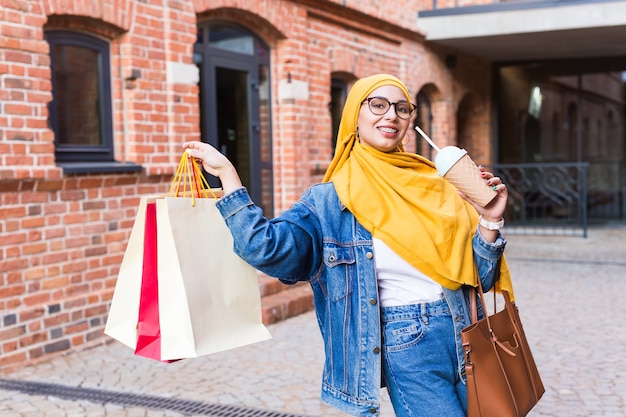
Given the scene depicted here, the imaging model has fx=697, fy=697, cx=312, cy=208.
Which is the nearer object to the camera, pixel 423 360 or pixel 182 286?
pixel 182 286

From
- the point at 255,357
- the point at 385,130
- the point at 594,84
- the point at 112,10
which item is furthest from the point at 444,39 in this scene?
the point at 385,130

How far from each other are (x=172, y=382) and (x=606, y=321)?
12.7ft

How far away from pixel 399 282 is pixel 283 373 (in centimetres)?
289

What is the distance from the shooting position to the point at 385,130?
2.16 meters

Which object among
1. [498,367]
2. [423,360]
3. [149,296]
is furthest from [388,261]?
[149,296]

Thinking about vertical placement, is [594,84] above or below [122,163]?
above

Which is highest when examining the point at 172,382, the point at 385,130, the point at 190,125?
the point at 190,125

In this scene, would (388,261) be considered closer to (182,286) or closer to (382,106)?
(382,106)

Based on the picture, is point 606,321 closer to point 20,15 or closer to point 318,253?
point 318,253

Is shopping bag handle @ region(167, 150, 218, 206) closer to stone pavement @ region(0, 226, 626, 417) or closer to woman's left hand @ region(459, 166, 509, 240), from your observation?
woman's left hand @ region(459, 166, 509, 240)

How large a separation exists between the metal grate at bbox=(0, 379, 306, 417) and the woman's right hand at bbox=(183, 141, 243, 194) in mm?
2376

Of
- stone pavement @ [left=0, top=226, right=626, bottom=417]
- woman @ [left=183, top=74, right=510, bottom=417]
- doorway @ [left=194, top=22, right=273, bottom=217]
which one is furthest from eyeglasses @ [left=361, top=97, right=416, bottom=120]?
doorway @ [left=194, top=22, right=273, bottom=217]

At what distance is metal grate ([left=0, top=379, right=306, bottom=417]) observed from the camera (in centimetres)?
408

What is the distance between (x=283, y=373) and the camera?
4.88 metres
